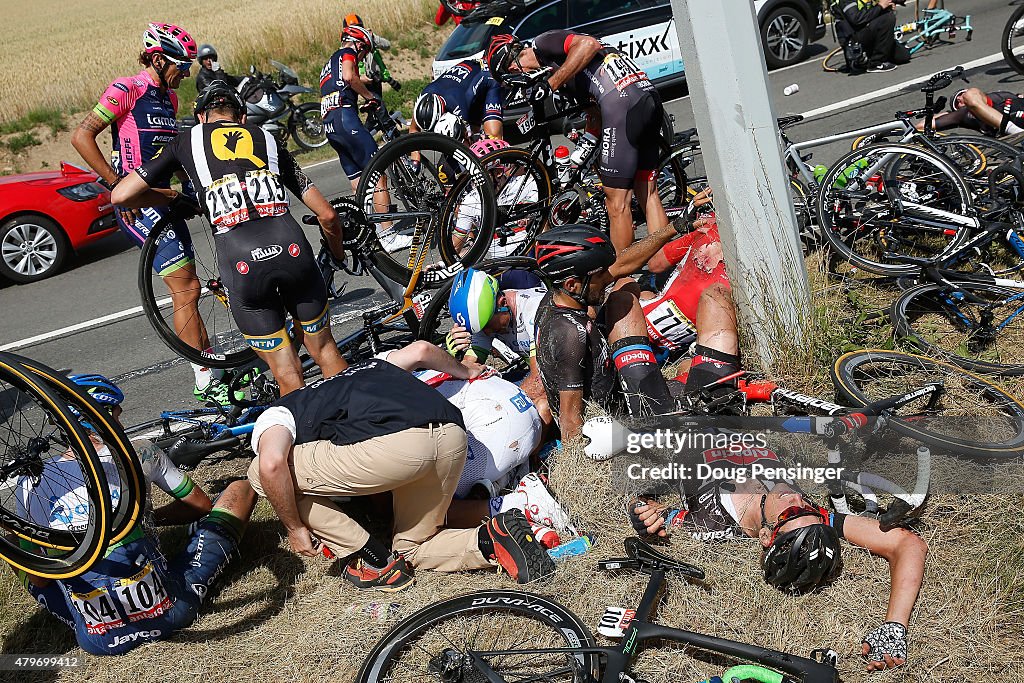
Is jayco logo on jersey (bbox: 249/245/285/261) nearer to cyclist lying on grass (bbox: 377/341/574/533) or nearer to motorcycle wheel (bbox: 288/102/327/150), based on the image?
cyclist lying on grass (bbox: 377/341/574/533)

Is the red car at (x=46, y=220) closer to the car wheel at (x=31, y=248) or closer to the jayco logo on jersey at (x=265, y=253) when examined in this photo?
the car wheel at (x=31, y=248)

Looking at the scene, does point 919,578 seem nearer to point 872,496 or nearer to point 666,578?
point 872,496

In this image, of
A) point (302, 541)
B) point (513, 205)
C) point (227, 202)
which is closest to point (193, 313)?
point (227, 202)

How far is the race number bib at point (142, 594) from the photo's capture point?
381 centimetres

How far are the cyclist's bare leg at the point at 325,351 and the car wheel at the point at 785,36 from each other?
10427mm

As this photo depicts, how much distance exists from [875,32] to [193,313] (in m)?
10.4

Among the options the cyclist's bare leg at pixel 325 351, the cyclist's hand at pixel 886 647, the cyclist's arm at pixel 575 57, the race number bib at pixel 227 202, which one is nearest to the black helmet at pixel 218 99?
the race number bib at pixel 227 202

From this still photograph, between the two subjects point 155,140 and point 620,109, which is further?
Result: point 620,109

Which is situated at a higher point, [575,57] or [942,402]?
[575,57]

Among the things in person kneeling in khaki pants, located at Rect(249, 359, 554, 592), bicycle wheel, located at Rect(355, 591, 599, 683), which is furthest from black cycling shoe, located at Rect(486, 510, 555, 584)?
bicycle wheel, located at Rect(355, 591, 599, 683)

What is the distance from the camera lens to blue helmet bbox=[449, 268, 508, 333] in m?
5.25

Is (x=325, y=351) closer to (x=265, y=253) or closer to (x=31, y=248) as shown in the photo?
(x=265, y=253)

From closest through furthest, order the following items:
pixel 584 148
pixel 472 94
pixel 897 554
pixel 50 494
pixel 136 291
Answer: pixel 897 554
pixel 50 494
pixel 584 148
pixel 472 94
pixel 136 291

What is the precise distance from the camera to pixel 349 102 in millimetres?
9219
